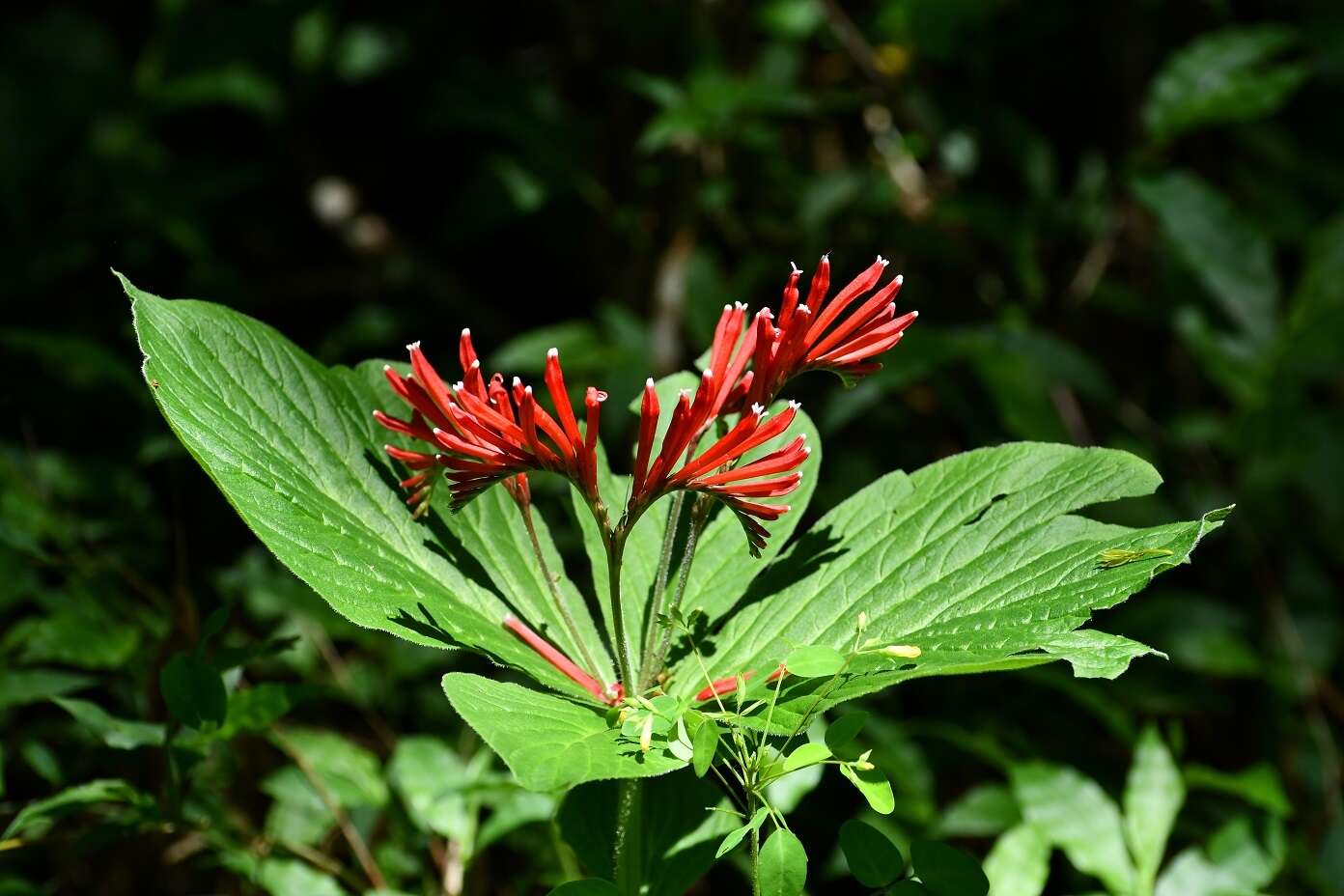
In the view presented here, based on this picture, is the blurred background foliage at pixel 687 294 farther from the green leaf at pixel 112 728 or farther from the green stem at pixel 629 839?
the green stem at pixel 629 839

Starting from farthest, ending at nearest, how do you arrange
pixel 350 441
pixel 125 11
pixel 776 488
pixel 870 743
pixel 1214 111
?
pixel 125 11 < pixel 1214 111 < pixel 870 743 < pixel 350 441 < pixel 776 488

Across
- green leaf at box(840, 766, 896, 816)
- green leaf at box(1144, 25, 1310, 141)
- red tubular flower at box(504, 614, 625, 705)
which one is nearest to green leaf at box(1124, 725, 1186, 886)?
green leaf at box(840, 766, 896, 816)

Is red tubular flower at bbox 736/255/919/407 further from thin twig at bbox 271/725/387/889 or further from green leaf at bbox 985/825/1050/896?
thin twig at bbox 271/725/387/889

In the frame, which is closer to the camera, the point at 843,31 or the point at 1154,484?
the point at 1154,484

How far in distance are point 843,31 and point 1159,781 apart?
1.91 metres

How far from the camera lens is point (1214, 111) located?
2383mm

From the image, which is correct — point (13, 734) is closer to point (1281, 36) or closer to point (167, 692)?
point (167, 692)

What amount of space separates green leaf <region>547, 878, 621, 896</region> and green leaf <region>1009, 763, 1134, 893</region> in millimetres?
630

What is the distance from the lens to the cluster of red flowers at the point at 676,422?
874mm

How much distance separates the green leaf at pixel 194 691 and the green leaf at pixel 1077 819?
0.87 m

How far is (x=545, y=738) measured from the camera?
782 millimetres

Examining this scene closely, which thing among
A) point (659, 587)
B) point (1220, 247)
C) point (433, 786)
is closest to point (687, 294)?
point (1220, 247)

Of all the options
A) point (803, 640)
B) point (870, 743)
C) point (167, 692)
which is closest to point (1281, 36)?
point (870, 743)

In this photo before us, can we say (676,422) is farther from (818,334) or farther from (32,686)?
(32,686)
